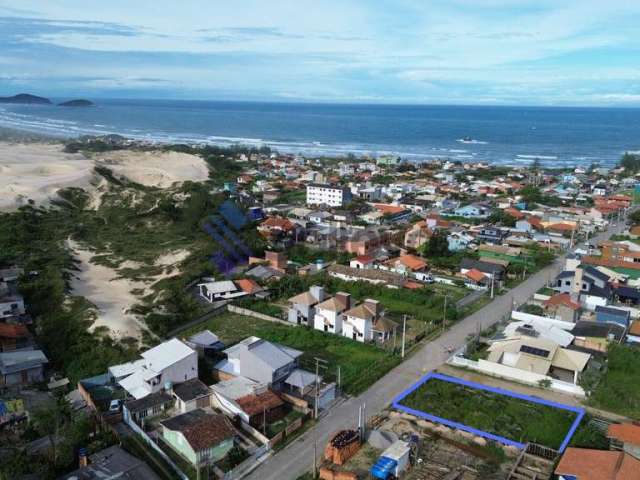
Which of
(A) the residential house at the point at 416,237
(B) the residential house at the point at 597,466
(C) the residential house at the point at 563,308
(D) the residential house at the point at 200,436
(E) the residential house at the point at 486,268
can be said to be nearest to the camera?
(B) the residential house at the point at 597,466

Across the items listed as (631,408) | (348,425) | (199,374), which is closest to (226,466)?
(348,425)

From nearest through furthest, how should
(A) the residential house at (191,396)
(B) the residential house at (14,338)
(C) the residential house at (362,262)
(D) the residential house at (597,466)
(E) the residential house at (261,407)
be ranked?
1. (D) the residential house at (597,466)
2. (E) the residential house at (261,407)
3. (A) the residential house at (191,396)
4. (B) the residential house at (14,338)
5. (C) the residential house at (362,262)

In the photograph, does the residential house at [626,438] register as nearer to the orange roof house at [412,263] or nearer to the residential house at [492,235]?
the orange roof house at [412,263]

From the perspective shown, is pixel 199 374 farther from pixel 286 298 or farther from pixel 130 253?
pixel 130 253

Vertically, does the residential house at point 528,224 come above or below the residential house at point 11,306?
above

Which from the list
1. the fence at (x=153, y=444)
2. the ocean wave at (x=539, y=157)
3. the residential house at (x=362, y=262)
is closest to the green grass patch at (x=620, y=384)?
the fence at (x=153, y=444)

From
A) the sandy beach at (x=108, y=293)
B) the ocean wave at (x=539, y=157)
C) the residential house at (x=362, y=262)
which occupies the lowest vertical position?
the sandy beach at (x=108, y=293)

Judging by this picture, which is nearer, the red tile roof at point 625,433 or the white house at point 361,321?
the red tile roof at point 625,433

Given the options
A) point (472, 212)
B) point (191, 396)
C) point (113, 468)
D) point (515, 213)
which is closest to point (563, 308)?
point (191, 396)

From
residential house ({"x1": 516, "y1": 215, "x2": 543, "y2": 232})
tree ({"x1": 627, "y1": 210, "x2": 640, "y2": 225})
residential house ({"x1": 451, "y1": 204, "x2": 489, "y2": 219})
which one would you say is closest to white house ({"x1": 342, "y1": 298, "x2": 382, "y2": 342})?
residential house ({"x1": 516, "y1": 215, "x2": 543, "y2": 232})
